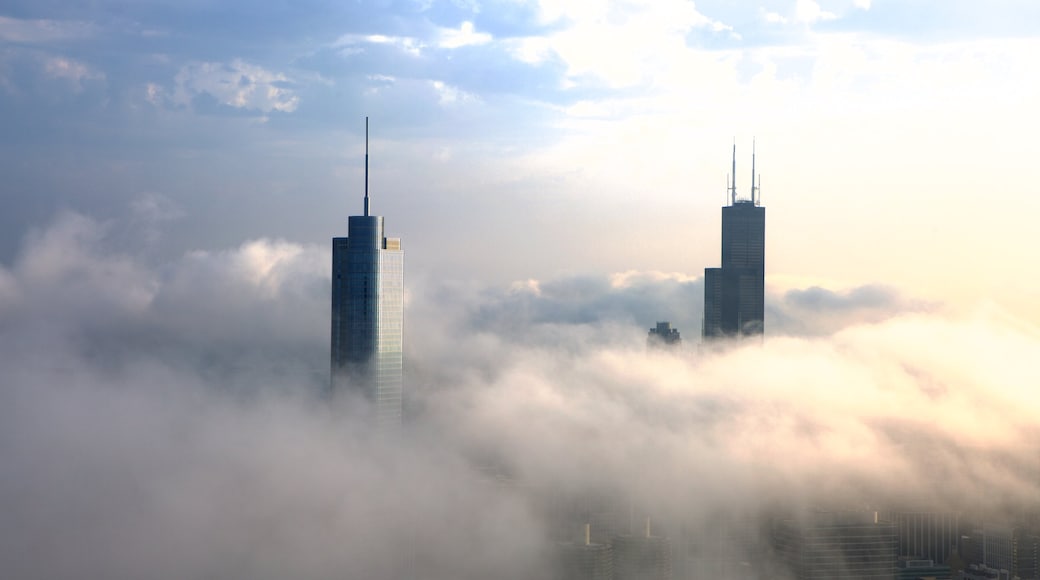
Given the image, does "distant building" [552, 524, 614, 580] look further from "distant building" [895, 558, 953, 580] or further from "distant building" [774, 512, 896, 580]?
"distant building" [895, 558, 953, 580]

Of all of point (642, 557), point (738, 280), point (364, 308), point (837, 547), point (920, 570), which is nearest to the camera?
point (642, 557)

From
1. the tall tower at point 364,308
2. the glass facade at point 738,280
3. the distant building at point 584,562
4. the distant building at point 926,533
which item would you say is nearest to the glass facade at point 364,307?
the tall tower at point 364,308

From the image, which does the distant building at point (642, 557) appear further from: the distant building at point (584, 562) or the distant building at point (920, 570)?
the distant building at point (920, 570)

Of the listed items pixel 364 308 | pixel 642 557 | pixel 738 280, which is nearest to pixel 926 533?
pixel 642 557

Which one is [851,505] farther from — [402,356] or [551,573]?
[402,356]

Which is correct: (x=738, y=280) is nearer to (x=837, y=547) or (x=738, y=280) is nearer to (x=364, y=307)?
(x=837, y=547)

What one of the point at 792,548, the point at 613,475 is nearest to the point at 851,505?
the point at 792,548

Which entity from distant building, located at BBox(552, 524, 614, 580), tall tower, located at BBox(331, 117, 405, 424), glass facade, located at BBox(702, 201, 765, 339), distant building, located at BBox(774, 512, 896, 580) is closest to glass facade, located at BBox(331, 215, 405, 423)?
tall tower, located at BBox(331, 117, 405, 424)
